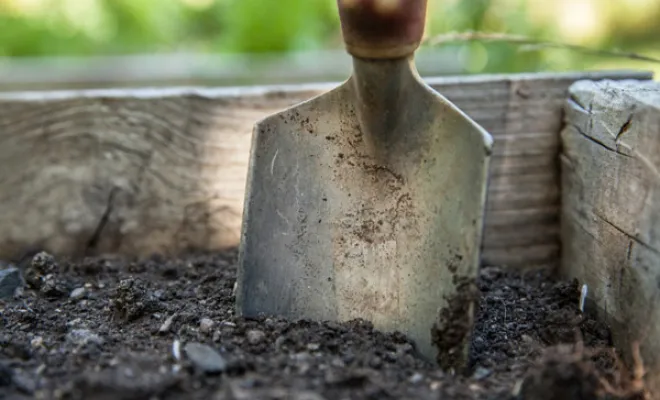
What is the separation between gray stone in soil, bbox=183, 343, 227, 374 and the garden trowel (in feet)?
0.58

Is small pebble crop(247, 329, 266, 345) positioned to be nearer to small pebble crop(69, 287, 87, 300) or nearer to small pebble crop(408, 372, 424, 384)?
small pebble crop(408, 372, 424, 384)

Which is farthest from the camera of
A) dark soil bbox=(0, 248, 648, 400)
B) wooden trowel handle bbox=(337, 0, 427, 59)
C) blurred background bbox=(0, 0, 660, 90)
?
blurred background bbox=(0, 0, 660, 90)

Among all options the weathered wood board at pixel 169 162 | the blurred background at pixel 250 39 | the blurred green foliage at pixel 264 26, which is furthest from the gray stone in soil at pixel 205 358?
the blurred green foliage at pixel 264 26

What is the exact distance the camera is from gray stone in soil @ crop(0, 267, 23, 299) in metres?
1.65

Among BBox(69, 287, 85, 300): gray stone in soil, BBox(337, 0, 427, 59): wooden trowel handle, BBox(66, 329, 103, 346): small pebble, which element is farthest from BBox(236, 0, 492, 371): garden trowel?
BBox(69, 287, 85, 300): gray stone in soil

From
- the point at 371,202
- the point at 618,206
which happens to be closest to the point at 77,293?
the point at 371,202

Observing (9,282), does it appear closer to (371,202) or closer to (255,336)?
(255,336)

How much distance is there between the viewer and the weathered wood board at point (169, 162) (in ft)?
6.06

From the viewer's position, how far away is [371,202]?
4.91ft

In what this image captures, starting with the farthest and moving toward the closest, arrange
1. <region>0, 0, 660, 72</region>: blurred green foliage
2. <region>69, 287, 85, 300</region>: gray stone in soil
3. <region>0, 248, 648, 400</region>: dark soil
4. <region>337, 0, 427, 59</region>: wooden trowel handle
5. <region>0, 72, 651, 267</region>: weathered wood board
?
<region>0, 0, 660, 72</region>: blurred green foliage < <region>0, 72, 651, 267</region>: weathered wood board < <region>69, 287, 85, 300</region>: gray stone in soil < <region>337, 0, 427, 59</region>: wooden trowel handle < <region>0, 248, 648, 400</region>: dark soil

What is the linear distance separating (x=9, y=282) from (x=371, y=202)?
769 millimetres

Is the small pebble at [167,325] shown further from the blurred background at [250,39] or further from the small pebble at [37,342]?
the blurred background at [250,39]

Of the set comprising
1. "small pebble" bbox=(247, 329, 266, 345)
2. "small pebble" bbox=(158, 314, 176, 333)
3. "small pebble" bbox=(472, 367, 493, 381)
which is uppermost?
"small pebble" bbox=(247, 329, 266, 345)

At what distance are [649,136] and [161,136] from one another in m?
1.06
